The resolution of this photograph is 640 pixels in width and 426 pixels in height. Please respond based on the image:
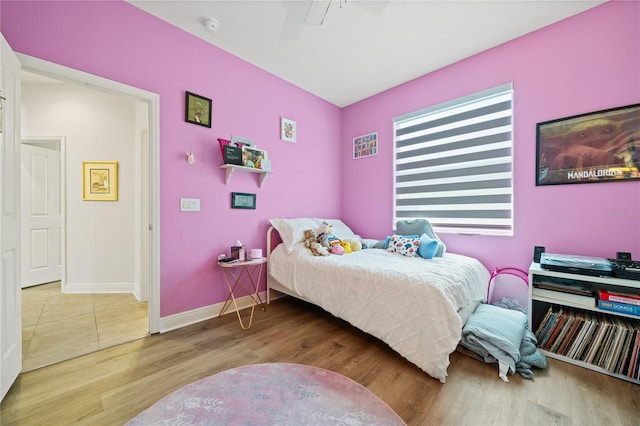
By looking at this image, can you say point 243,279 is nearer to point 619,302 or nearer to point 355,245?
point 355,245

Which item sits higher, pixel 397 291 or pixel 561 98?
pixel 561 98

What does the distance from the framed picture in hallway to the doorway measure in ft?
0.87

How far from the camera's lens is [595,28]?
6.40ft

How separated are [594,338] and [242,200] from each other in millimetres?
3085

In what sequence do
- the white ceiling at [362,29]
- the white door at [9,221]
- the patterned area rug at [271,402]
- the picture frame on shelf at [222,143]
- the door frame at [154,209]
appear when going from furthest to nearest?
the picture frame on shelf at [222,143]
the door frame at [154,209]
the white ceiling at [362,29]
the white door at [9,221]
the patterned area rug at [271,402]

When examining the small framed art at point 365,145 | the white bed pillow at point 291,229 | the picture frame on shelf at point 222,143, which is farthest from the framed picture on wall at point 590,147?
the picture frame on shelf at point 222,143

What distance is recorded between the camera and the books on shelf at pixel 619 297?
153cm

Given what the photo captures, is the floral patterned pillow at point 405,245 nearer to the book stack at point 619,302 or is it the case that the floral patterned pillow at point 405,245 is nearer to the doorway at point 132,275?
the book stack at point 619,302

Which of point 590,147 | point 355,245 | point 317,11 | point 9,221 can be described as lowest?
point 355,245

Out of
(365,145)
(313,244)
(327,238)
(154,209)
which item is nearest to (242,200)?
(154,209)

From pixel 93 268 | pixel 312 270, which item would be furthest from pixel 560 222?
pixel 93 268

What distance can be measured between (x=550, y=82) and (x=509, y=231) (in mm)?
1388

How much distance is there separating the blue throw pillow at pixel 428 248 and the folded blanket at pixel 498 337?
0.61m

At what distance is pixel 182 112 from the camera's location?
226 cm
